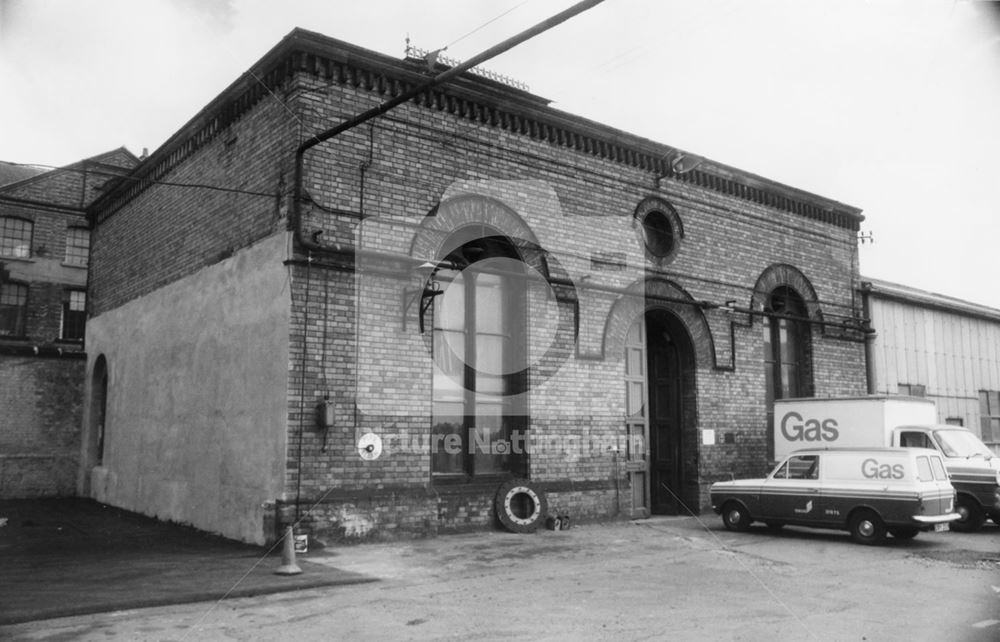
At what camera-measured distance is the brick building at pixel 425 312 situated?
37.5ft

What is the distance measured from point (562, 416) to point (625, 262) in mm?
3230

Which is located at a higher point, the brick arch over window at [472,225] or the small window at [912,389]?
the brick arch over window at [472,225]

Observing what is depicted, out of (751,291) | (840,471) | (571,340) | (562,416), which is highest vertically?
(751,291)

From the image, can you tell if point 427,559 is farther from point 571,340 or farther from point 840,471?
point 840,471

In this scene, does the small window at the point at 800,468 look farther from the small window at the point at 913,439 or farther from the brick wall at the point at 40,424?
the brick wall at the point at 40,424

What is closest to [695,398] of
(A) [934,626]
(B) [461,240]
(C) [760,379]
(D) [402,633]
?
(C) [760,379]

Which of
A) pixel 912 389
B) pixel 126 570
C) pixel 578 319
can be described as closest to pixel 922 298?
pixel 912 389

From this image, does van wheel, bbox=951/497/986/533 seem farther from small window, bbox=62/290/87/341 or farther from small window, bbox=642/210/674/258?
small window, bbox=62/290/87/341

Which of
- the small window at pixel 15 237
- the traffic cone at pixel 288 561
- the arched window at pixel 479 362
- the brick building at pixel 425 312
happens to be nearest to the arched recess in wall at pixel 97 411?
the brick building at pixel 425 312

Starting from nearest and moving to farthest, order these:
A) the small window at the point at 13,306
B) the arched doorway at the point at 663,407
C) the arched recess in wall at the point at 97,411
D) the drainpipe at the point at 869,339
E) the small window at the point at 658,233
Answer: the arched doorway at the point at 663,407 < the small window at the point at 658,233 < the arched recess in wall at the point at 97,411 < the drainpipe at the point at 869,339 < the small window at the point at 13,306

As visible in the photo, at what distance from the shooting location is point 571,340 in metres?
14.0

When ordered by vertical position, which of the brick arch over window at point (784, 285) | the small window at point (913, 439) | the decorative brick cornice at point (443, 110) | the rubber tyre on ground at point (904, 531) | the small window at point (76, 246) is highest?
the small window at point (76, 246)

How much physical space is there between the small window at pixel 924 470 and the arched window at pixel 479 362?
19.7 feet

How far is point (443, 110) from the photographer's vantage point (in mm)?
12922
